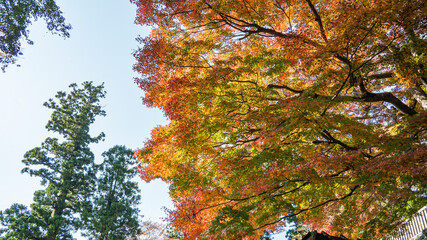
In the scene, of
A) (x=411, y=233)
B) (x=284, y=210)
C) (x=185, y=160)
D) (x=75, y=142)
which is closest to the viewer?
(x=284, y=210)

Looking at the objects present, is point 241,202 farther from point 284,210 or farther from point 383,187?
point 383,187

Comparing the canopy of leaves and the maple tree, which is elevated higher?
the canopy of leaves

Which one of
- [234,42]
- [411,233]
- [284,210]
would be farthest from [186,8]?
[411,233]

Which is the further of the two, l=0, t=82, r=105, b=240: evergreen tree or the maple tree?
l=0, t=82, r=105, b=240: evergreen tree

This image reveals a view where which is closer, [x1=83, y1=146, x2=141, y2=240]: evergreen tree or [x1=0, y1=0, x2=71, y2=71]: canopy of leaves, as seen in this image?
[x1=0, y1=0, x2=71, y2=71]: canopy of leaves

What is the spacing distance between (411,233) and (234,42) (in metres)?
8.53

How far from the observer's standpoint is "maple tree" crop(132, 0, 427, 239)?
5.43 meters

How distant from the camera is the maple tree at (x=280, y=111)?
17.8 ft

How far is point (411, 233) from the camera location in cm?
916

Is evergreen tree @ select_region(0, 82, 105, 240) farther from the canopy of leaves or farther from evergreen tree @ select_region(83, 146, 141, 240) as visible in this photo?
the canopy of leaves

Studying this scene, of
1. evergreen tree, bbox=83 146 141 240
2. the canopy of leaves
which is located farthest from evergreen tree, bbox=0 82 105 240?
the canopy of leaves

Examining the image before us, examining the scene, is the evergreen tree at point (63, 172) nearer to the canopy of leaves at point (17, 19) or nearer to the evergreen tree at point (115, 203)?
the evergreen tree at point (115, 203)

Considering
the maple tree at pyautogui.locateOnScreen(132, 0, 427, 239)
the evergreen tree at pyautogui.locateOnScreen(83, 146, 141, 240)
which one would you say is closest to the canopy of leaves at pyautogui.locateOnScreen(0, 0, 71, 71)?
the maple tree at pyautogui.locateOnScreen(132, 0, 427, 239)

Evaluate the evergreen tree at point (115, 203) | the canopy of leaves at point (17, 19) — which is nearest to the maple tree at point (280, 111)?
the canopy of leaves at point (17, 19)
